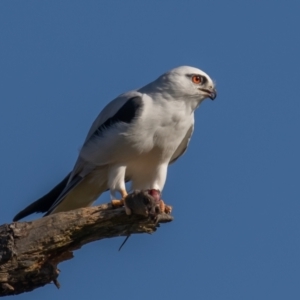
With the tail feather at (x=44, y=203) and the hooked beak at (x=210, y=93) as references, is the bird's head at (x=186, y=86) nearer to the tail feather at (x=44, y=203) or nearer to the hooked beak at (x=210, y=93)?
the hooked beak at (x=210, y=93)

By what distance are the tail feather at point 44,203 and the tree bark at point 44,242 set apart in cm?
163

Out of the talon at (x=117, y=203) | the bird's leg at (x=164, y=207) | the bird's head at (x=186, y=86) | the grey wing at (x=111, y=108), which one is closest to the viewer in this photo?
the talon at (x=117, y=203)

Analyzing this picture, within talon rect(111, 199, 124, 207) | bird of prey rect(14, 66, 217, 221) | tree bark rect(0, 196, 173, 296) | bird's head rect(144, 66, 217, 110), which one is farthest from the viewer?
bird's head rect(144, 66, 217, 110)

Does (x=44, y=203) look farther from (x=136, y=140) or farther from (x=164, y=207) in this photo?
(x=164, y=207)

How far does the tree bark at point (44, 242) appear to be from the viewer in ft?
23.2

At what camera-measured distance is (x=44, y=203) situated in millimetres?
9312

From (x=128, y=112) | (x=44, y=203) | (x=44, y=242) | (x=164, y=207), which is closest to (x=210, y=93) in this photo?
(x=128, y=112)

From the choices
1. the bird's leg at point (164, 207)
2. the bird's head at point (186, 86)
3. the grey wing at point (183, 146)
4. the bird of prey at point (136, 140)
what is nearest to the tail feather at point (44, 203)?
the bird of prey at point (136, 140)

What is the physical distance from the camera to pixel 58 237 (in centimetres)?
720

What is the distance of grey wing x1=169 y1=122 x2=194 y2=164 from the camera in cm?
930

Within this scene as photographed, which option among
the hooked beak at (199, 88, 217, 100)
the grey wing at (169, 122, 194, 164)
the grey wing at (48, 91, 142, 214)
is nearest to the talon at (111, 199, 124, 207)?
the grey wing at (48, 91, 142, 214)

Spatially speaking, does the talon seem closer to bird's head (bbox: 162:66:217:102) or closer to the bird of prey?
the bird of prey

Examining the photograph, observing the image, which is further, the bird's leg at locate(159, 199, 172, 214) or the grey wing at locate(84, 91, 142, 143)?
the grey wing at locate(84, 91, 142, 143)

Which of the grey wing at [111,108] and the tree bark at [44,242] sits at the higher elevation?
the grey wing at [111,108]
